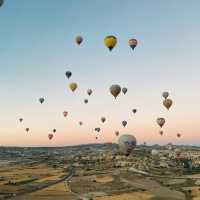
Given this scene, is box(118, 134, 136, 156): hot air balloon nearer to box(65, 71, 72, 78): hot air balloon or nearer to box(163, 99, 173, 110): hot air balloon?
box(163, 99, 173, 110): hot air balloon

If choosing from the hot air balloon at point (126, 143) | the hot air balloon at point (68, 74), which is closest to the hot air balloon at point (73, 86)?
the hot air balloon at point (68, 74)

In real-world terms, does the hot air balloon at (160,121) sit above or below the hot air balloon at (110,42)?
below

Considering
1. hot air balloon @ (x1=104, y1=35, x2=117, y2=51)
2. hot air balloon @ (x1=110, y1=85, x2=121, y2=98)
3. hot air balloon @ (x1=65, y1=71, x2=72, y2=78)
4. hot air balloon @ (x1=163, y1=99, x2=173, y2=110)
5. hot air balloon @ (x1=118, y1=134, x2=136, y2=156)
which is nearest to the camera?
hot air balloon @ (x1=104, y1=35, x2=117, y2=51)

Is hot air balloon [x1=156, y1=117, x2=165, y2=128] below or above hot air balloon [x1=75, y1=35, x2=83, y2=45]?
above

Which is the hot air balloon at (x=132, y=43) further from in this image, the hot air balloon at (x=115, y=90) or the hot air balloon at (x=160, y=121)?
the hot air balloon at (x=160, y=121)

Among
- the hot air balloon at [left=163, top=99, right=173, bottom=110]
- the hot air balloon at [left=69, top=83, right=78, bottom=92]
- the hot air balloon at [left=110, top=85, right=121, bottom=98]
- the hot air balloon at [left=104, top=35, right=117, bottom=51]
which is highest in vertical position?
the hot air balloon at [left=104, top=35, right=117, bottom=51]

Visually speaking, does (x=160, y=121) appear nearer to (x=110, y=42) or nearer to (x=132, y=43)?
(x=132, y=43)

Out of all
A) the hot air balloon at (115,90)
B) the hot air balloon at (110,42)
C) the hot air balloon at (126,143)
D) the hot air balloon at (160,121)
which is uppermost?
the hot air balloon at (110,42)

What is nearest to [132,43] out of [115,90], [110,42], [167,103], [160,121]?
[110,42]

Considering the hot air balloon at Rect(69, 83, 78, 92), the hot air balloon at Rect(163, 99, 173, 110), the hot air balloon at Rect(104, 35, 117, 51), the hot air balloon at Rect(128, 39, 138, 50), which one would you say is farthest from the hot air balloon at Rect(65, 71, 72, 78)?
the hot air balloon at Rect(163, 99, 173, 110)
